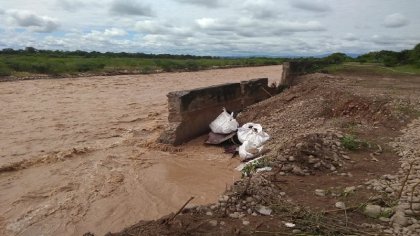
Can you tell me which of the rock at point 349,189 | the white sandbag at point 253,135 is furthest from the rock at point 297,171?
the white sandbag at point 253,135

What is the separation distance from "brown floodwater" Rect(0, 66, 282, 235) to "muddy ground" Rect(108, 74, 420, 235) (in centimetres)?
137

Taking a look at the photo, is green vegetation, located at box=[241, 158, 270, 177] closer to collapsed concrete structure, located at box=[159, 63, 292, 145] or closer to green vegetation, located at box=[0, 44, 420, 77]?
collapsed concrete structure, located at box=[159, 63, 292, 145]

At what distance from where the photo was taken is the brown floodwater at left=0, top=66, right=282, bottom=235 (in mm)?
5867

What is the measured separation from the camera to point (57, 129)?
11109 millimetres

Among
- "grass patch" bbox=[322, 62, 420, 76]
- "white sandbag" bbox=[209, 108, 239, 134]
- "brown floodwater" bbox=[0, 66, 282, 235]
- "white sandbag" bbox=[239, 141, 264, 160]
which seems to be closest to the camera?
"brown floodwater" bbox=[0, 66, 282, 235]

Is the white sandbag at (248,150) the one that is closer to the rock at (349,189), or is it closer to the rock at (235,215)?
the rock at (349,189)

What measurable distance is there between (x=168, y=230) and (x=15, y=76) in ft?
69.3

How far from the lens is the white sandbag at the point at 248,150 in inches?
318

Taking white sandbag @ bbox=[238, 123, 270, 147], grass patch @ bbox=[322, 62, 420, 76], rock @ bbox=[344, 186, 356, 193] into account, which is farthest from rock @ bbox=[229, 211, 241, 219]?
grass patch @ bbox=[322, 62, 420, 76]

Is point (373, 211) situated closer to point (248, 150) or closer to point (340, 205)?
point (340, 205)

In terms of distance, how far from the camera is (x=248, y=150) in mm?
8195

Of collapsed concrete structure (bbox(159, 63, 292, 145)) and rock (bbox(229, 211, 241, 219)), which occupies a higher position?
collapsed concrete structure (bbox(159, 63, 292, 145))

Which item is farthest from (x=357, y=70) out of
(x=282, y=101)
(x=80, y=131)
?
(x=80, y=131)

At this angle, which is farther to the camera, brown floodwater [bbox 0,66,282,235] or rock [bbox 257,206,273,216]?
brown floodwater [bbox 0,66,282,235]
